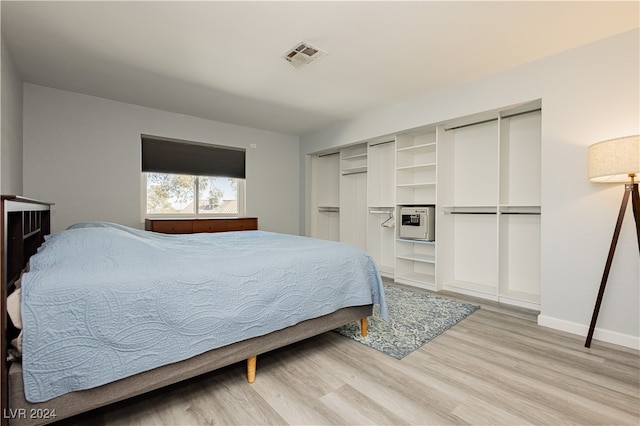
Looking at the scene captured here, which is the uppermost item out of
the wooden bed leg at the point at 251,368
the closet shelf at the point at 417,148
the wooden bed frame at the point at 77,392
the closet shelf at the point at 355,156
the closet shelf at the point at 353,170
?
the closet shelf at the point at 355,156

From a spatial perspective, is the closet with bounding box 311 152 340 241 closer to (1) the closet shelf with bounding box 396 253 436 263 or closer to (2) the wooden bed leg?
(1) the closet shelf with bounding box 396 253 436 263

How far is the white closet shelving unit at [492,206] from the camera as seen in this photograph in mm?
3293

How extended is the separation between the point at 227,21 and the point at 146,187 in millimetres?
2891

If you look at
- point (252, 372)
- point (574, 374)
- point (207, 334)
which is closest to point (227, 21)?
point (207, 334)

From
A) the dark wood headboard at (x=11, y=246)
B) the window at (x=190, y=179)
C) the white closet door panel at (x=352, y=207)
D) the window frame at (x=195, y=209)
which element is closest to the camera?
the dark wood headboard at (x=11, y=246)

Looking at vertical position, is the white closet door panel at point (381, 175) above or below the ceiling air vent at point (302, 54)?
below

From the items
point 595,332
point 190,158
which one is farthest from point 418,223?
point 190,158

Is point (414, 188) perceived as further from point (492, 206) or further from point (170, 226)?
point (170, 226)

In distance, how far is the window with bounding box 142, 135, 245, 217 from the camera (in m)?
4.27

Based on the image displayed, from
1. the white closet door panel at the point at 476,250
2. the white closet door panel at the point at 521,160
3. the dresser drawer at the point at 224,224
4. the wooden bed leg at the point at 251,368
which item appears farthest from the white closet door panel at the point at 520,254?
the dresser drawer at the point at 224,224

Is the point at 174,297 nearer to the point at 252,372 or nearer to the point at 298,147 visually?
the point at 252,372

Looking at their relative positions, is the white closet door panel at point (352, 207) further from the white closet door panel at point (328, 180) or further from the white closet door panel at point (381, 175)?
the white closet door panel at point (381, 175)

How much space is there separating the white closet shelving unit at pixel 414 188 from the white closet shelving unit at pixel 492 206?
0.28m

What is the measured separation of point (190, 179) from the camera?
4664mm
